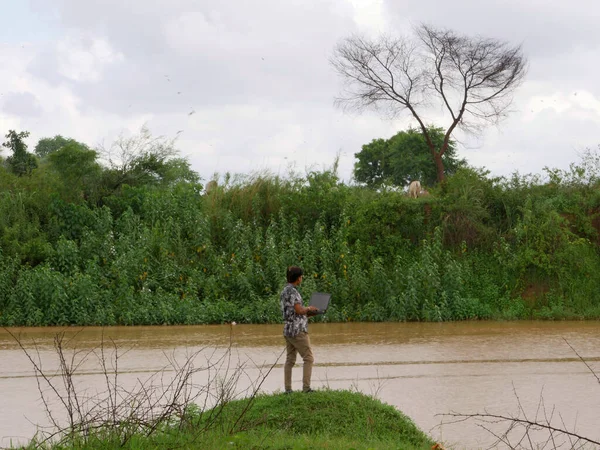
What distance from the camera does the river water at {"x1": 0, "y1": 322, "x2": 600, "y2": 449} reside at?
1041cm

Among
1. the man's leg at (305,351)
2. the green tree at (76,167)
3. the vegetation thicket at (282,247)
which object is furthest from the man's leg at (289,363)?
the green tree at (76,167)

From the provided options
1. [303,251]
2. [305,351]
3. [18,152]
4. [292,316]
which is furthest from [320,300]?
[18,152]

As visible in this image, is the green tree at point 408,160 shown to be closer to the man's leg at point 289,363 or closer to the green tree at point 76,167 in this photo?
the green tree at point 76,167

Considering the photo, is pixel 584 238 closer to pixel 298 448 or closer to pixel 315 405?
pixel 315 405

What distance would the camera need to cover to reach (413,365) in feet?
47.3

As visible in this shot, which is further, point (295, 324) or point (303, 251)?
point (303, 251)

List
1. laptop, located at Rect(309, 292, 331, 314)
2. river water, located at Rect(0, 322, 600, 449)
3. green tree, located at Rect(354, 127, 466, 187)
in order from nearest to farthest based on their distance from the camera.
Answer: laptop, located at Rect(309, 292, 331, 314), river water, located at Rect(0, 322, 600, 449), green tree, located at Rect(354, 127, 466, 187)

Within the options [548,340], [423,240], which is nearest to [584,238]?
[423,240]

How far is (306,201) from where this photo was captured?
24.9 meters

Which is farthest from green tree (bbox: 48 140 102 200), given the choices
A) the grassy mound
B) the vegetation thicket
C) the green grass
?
the grassy mound

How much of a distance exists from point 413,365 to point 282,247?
373 inches

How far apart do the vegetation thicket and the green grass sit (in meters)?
11.4

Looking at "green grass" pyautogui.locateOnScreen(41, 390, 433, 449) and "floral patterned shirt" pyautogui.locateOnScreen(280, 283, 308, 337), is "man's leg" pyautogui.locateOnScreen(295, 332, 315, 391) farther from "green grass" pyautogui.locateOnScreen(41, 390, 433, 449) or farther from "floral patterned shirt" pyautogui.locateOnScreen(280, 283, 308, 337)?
"green grass" pyautogui.locateOnScreen(41, 390, 433, 449)

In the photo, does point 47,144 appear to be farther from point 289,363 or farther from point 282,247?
point 289,363
